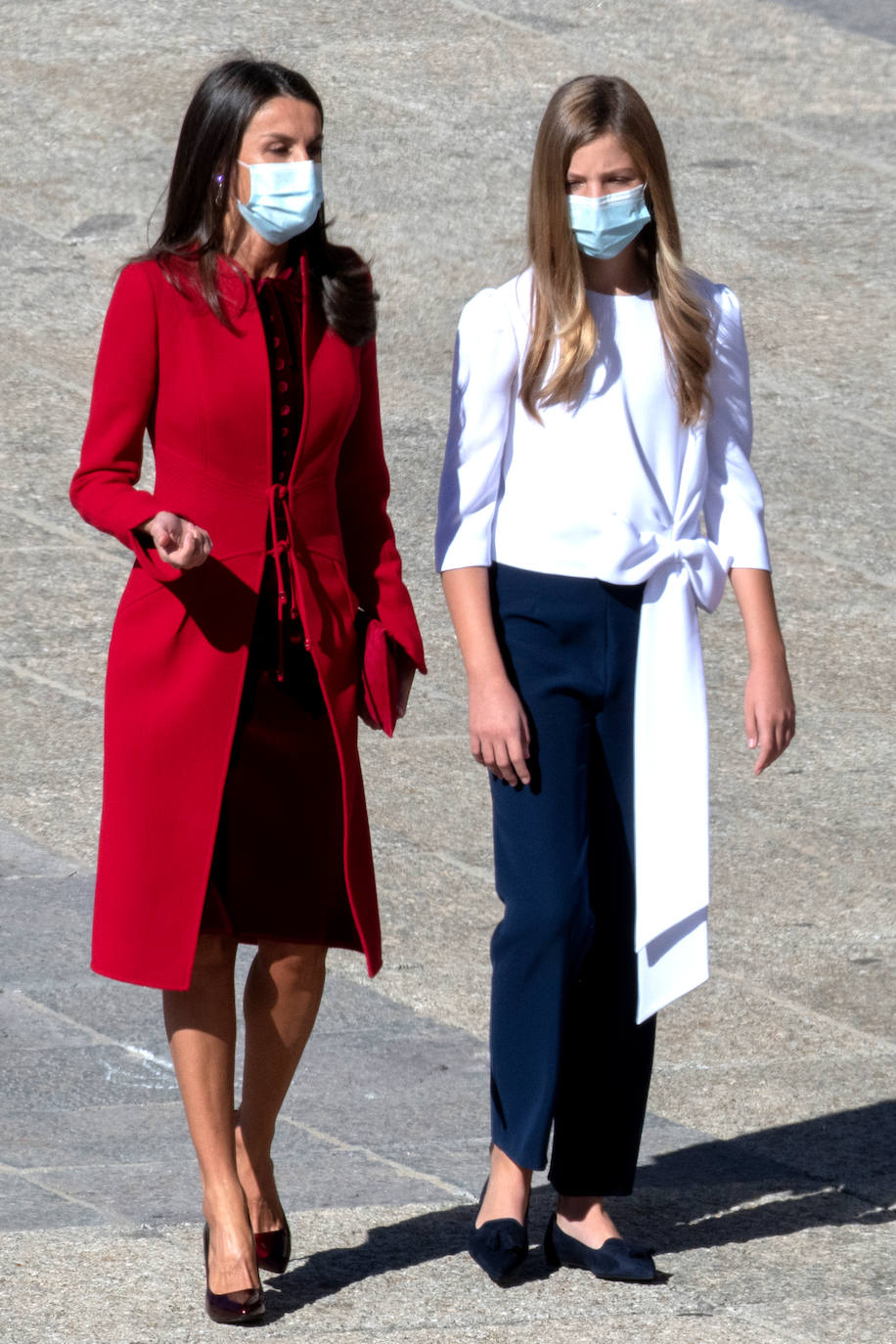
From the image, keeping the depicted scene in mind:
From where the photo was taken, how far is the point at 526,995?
3.67 metres

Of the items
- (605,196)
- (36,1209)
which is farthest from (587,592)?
(36,1209)

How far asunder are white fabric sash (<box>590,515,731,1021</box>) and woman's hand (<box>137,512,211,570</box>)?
2.51ft

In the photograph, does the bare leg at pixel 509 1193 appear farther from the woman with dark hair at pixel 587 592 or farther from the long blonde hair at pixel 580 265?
the long blonde hair at pixel 580 265

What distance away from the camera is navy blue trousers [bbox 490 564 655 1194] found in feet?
11.9

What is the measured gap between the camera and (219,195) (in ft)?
11.7

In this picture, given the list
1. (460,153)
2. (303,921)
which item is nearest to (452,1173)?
(303,921)

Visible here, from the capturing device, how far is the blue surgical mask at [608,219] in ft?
11.6

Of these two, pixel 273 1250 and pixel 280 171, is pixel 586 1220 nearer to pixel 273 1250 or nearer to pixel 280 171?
pixel 273 1250

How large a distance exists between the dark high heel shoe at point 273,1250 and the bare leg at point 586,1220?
489 mm

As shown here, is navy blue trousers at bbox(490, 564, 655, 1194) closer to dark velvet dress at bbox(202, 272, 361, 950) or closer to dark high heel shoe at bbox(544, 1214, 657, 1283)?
dark high heel shoe at bbox(544, 1214, 657, 1283)

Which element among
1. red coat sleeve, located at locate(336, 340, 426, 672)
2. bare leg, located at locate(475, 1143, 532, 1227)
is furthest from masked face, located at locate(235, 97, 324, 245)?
bare leg, located at locate(475, 1143, 532, 1227)

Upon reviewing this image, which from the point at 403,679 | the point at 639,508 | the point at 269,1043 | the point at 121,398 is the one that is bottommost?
the point at 269,1043

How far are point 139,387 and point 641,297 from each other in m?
0.88

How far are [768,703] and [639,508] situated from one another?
0.43 metres
